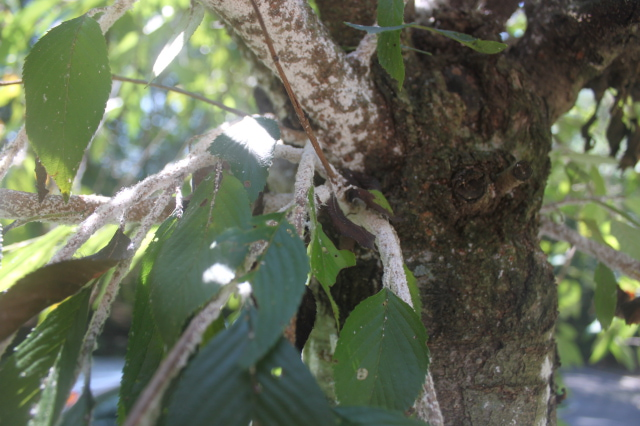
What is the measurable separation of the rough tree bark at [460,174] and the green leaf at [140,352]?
28 cm

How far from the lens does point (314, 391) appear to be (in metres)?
0.29

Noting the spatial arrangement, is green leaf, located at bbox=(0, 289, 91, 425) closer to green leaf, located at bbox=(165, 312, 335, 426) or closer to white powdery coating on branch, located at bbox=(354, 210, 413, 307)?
green leaf, located at bbox=(165, 312, 335, 426)

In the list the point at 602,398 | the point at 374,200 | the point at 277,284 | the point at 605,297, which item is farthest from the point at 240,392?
the point at 602,398

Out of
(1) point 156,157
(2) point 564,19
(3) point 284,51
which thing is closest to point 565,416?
(2) point 564,19

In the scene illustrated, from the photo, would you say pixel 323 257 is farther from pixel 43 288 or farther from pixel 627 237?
pixel 627 237

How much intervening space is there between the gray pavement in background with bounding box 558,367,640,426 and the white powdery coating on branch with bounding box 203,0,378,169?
4308 mm

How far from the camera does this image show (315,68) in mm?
564

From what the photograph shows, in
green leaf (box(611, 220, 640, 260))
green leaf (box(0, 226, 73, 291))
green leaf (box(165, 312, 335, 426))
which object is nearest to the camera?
green leaf (box(165, 312, 335, 426))

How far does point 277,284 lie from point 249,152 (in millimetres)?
180

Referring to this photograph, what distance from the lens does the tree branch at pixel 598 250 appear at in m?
0.77

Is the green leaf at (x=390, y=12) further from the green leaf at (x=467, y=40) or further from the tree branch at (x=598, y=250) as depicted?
the tree branch at (x=598, y=250)

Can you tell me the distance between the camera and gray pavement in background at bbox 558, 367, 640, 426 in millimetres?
4946

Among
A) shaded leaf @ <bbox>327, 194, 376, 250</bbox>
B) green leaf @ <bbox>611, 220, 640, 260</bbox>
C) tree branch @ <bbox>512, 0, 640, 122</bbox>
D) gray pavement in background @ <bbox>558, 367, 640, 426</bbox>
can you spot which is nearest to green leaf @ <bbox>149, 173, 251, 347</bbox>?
shaded leaf @ <bbox>327, 194, 376, 250</bbox>

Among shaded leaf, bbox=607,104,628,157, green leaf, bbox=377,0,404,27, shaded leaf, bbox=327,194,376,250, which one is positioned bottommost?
shaded leaf, bbox=327,194,376,250
